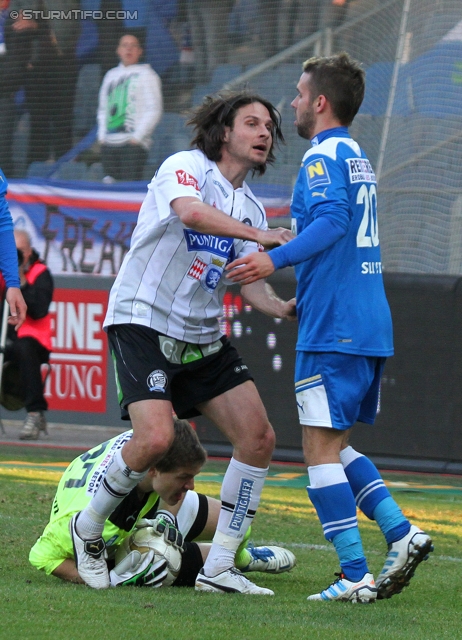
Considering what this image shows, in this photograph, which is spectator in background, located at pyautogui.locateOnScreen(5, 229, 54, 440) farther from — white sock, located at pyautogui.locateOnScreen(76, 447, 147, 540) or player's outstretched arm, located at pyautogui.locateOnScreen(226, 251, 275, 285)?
player's outstretched arm, located at pyautogui.locateOnScreen(226, 251, 275, 285)

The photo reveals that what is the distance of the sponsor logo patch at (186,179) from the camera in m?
4.46

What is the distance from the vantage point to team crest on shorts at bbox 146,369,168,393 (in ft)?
14.7

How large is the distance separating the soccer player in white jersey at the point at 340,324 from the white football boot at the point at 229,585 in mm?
290

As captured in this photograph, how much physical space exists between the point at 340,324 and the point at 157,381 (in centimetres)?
77

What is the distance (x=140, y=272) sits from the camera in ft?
15.3

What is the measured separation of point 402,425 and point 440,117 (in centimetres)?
454

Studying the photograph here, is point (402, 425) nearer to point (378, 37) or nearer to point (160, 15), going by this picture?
point (378, 37)

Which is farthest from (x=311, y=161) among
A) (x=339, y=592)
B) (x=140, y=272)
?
(x=339, y=592)

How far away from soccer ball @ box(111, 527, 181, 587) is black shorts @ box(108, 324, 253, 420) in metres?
0.52

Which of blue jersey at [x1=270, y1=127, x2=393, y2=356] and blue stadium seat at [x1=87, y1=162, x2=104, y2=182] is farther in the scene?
blue stadium seat at [x1=87, y1=162, x2=104, y2=182]

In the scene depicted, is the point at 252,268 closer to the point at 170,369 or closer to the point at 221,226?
the point at 221,226

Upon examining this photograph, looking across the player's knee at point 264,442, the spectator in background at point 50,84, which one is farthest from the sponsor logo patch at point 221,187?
the spectator in background at point 50,84

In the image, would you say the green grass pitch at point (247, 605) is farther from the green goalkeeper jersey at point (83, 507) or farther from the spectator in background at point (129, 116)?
the spectator in background at point (129, 116)

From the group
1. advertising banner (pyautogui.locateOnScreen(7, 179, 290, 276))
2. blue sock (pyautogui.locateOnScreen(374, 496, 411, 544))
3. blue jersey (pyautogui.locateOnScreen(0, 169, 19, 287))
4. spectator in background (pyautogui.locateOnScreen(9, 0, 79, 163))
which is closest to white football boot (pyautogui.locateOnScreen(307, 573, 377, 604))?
blue sock (pyautogui.locateOnScreen(374, 496, 411, 544))
